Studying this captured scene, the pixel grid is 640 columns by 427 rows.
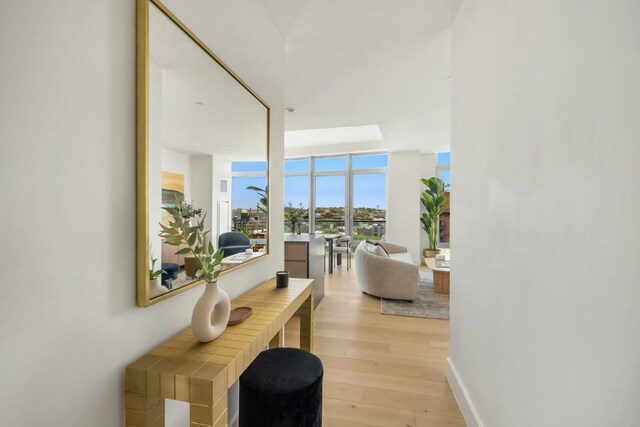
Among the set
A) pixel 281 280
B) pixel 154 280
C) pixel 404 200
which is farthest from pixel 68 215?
pixel 404 200

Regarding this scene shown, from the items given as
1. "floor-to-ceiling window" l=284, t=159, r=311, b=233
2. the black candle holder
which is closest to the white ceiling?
the black candle holder

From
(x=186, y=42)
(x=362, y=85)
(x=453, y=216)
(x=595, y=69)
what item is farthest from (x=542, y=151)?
(x=362, y=85)

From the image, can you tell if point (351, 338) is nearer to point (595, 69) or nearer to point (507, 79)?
point (507, 79)

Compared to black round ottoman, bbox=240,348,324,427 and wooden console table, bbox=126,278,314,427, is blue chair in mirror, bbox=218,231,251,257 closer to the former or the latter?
wooden console table, bbox=126,278,314,427

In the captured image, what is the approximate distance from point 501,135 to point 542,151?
359 mm

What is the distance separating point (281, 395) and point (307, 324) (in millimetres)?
834

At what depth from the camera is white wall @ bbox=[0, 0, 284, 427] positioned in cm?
63

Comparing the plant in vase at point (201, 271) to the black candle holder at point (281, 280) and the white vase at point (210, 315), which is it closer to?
the white vase at point (210, 315)

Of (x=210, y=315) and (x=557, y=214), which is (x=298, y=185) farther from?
(x=557, y=214)

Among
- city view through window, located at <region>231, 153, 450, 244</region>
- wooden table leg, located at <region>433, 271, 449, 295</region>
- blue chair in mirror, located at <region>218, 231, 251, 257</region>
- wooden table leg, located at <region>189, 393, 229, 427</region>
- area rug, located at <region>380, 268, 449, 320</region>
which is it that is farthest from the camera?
city view through window, located at <region>231, 153, 450, 244</region>

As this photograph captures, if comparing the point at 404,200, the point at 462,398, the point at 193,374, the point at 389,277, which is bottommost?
the point at 462,398

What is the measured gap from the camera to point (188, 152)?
1227 millimetres

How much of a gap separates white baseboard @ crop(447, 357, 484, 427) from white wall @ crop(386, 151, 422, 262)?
4.84 m

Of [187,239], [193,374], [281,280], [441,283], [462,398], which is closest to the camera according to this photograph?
[193,374]
